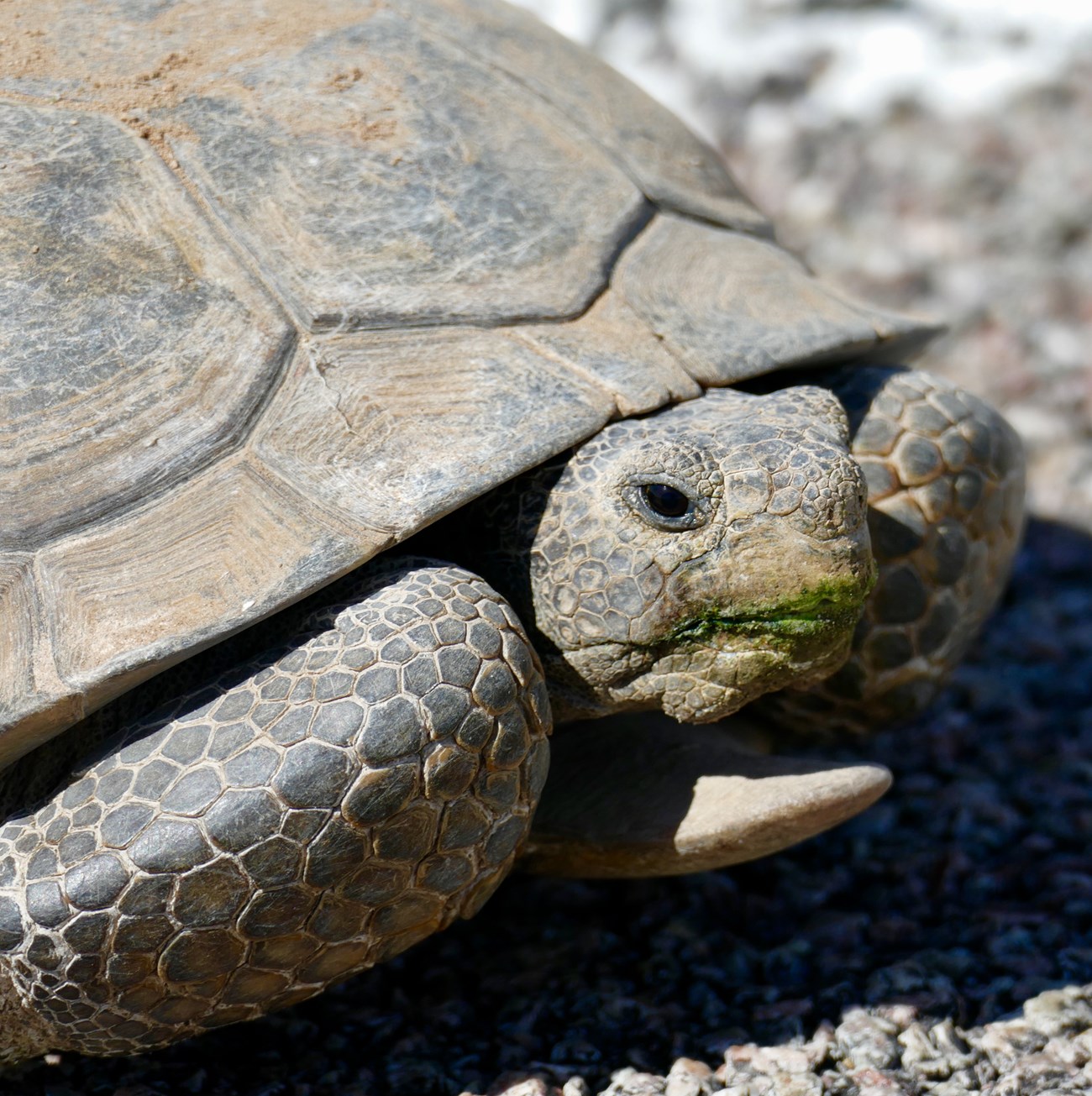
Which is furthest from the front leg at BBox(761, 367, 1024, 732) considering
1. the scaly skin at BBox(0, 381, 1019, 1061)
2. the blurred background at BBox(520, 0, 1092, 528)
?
the blurred background at BBox(520, 0, 1092, 528)

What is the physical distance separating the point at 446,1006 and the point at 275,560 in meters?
1.06

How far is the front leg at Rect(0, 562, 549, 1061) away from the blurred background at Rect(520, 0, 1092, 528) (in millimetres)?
3230

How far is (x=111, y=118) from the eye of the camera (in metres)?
2.45

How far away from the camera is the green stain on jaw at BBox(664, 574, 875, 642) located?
87.4 inches

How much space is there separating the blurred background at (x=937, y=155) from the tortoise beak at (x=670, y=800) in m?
2.56

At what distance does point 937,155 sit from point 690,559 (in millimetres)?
4384

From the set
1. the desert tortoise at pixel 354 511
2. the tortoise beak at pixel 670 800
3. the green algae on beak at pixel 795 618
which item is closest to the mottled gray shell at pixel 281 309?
the desert tortoise at pixel 354 511

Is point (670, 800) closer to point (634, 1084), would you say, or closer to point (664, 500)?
point (634, 1084)

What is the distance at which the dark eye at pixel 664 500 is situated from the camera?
2.26 meters

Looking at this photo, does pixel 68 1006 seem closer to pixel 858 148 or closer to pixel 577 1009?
pixel 577 1009

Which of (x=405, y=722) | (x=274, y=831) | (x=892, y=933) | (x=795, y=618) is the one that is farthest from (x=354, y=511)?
(x=892, y=933)

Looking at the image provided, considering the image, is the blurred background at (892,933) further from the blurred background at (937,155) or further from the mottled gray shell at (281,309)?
the mottled gray shell at (281,309)

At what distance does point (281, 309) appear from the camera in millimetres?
2312

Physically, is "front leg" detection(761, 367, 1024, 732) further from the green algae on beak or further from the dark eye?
the dark eye
